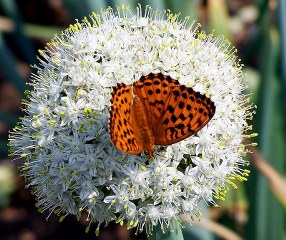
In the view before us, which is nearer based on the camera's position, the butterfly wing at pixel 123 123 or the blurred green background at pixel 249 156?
the butterfly wing at pixel 123 123

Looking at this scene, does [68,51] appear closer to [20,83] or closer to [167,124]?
[167,124]

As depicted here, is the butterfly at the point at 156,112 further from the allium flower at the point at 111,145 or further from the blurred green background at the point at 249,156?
the blurred green background at the point at 249,156

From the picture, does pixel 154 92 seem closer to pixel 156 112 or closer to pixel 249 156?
pixel 156 112

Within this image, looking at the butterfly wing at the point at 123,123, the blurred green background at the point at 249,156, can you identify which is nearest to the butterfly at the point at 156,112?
the butterfly wing at the point at 123,123

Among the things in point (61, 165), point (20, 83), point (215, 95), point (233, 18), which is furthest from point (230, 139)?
point (233, 18)

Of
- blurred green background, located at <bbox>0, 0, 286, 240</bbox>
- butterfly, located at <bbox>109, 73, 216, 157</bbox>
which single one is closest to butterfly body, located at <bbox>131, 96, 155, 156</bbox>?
butterfly, located at <bbox>109, 73, 216, 157</bbox>

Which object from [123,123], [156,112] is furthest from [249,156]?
[123,123]
